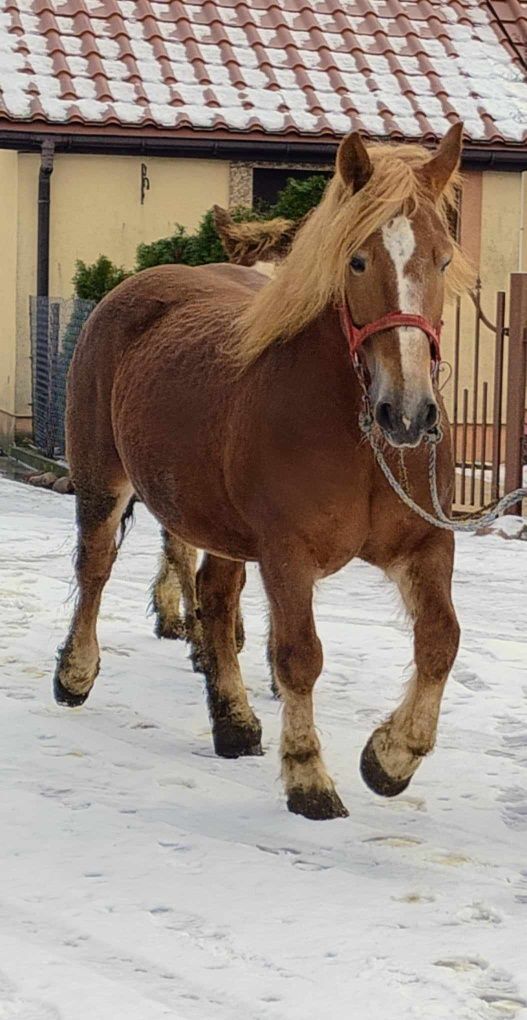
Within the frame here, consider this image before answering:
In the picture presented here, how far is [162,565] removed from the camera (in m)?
7.18

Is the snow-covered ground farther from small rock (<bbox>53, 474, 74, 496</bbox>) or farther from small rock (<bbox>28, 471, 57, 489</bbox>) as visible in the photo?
small rock (<bbox>28, 471, 57, 489</bbox>)

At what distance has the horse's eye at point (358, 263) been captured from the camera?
449 cm

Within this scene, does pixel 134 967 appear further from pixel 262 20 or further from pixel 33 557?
pixel 262 20

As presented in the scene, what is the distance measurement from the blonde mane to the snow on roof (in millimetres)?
10328

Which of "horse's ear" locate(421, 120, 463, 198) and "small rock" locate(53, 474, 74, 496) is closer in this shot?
"horse's ear" locate(421, 120, 463, 198)

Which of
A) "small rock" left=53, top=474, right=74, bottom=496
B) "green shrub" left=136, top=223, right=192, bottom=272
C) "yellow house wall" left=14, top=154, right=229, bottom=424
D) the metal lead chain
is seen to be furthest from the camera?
"yellow house wall" left=14, top=154, right=229, bottom=424

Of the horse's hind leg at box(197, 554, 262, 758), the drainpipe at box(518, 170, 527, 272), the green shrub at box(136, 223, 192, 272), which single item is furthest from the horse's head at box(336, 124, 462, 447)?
the drainpipe at box(518, 170, 527, 272)

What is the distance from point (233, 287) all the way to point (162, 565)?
1.43m

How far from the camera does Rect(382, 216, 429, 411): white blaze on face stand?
14.1ft

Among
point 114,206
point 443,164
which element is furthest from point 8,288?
point 443,164

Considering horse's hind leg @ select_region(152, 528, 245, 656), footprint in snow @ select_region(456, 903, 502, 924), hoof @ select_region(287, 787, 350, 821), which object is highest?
horse's hind leg @ select_region(152, 528, 245, 656)

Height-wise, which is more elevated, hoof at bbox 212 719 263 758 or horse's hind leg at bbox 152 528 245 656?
horse's hind leg at bbox 152 528 245 656

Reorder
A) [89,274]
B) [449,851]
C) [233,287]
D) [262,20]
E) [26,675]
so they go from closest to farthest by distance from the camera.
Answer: [449,851]
[233,287]
[26,675]
[89,274]
[262,20]

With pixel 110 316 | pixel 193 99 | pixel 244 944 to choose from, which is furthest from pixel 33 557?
pixel 193 99
